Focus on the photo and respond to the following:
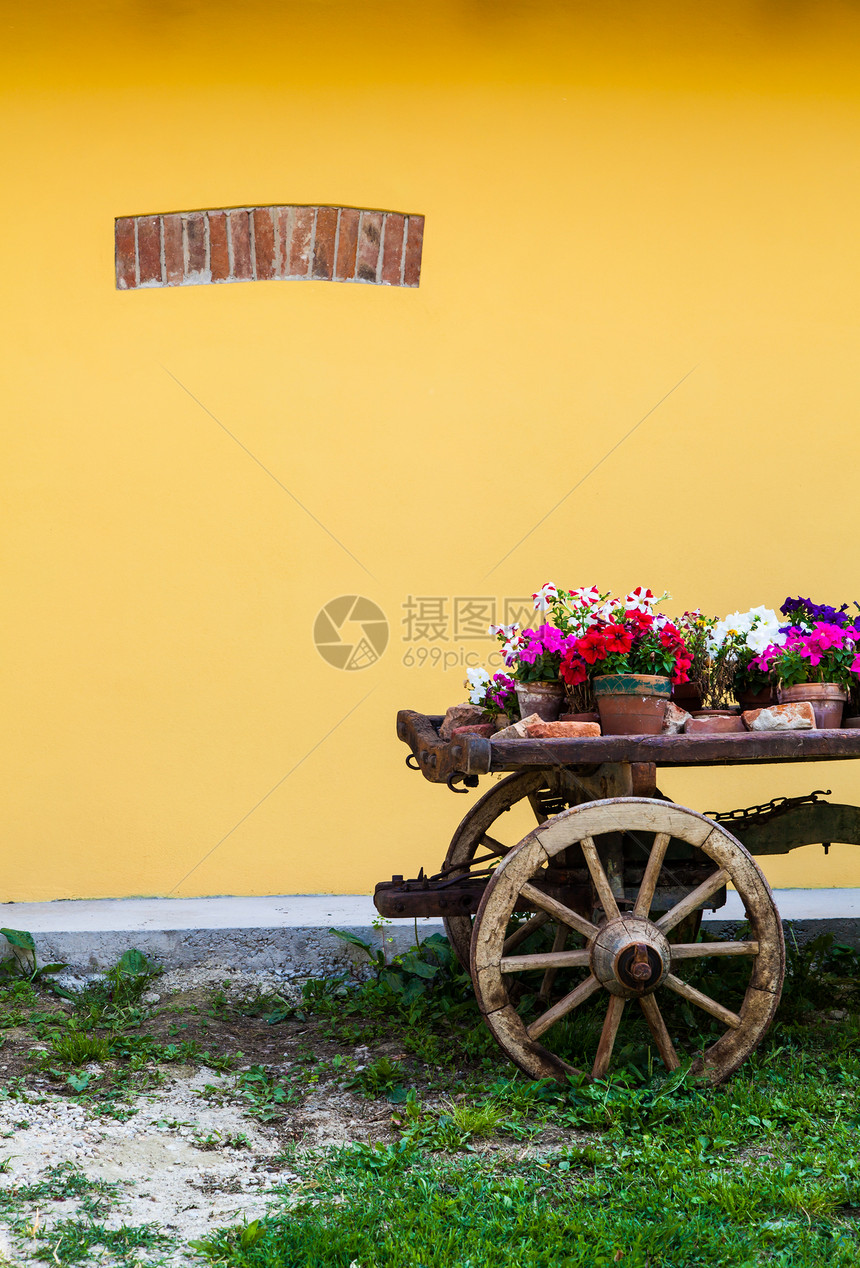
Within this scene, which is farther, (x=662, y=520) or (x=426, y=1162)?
(x=662, y=520)

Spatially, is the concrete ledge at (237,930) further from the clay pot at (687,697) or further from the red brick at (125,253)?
the red brick at (125,253)

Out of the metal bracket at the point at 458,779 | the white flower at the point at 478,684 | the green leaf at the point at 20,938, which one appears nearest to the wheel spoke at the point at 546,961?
the metal bracket at the point at 458,779

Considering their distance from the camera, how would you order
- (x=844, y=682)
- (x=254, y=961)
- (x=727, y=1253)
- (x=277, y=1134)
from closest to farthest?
(x=727, y=1253) < (x=277, y=1134) < (x=844, y=682) < (x=254, y=961)

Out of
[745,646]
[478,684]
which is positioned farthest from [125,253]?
[745,646]

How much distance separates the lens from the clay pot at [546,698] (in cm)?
288

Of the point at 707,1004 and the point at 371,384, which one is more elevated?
the point at 371,384

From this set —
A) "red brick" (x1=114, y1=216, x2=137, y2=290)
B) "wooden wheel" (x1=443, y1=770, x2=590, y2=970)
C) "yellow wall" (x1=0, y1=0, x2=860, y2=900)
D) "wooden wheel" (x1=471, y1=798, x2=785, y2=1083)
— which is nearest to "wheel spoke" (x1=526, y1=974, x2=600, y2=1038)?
"wooden wheel" (x1=471, y1=798, x2=785, y2=1083)

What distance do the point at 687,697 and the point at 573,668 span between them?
0.53m

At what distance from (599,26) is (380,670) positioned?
276 centimetres

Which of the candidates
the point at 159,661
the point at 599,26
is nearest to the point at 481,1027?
the point at 159,661

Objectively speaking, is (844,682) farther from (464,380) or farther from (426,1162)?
(464,380)

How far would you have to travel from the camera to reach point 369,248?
13.9 feet

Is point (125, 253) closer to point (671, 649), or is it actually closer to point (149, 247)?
point (149, 247)

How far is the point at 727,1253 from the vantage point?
2.02 metres
